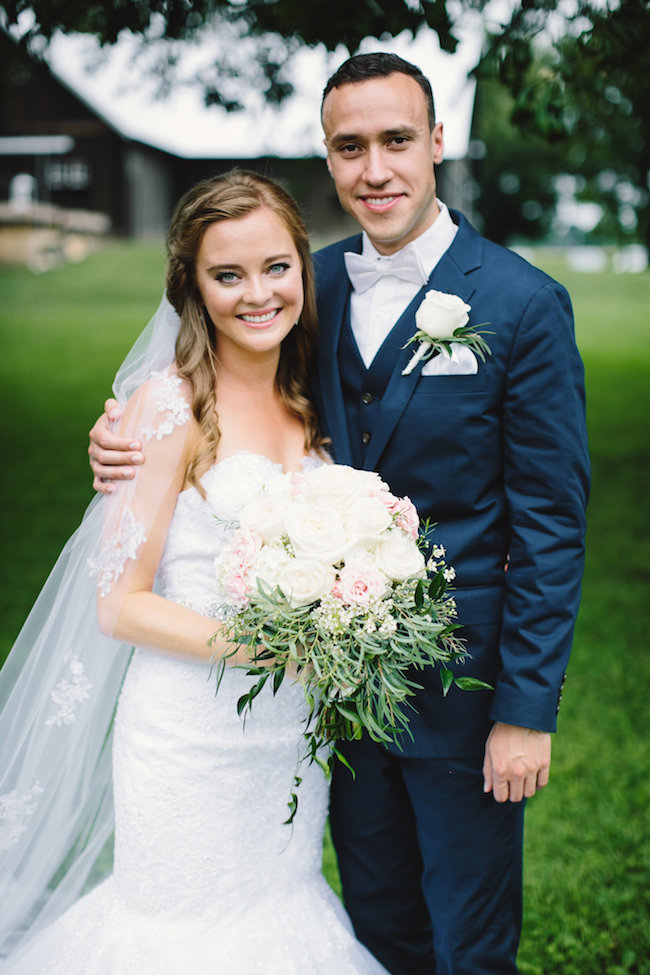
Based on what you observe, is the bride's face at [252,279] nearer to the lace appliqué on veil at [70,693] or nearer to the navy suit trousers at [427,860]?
the lace appliqué on veil at [70,693]

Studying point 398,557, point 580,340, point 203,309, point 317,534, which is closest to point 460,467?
point 398,557

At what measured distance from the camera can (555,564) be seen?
96.6 inches

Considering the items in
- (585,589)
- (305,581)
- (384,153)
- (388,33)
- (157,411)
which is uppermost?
(388,33)

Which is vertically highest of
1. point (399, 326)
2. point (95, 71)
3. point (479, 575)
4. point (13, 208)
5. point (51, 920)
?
point (13, 208)

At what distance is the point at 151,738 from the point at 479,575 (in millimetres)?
1050

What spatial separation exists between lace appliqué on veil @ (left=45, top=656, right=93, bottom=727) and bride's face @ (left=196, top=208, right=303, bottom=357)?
3.54 ft

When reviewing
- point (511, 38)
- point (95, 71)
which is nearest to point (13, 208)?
point (95, 71)

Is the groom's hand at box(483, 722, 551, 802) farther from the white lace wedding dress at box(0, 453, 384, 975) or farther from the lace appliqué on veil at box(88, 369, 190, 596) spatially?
the lace appliqué on veil at box(88, 369, 190, 596)

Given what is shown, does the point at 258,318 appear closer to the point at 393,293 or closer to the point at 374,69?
the point at 393,293

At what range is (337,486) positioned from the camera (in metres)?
2.17

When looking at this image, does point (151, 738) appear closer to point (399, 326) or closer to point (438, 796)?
point (438, 796)

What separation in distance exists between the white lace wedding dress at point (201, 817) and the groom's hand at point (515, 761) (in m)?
0.56

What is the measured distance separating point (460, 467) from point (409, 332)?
0.41m

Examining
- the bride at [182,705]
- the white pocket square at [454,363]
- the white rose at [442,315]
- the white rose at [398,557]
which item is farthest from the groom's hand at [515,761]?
the white rose at [442,315]
